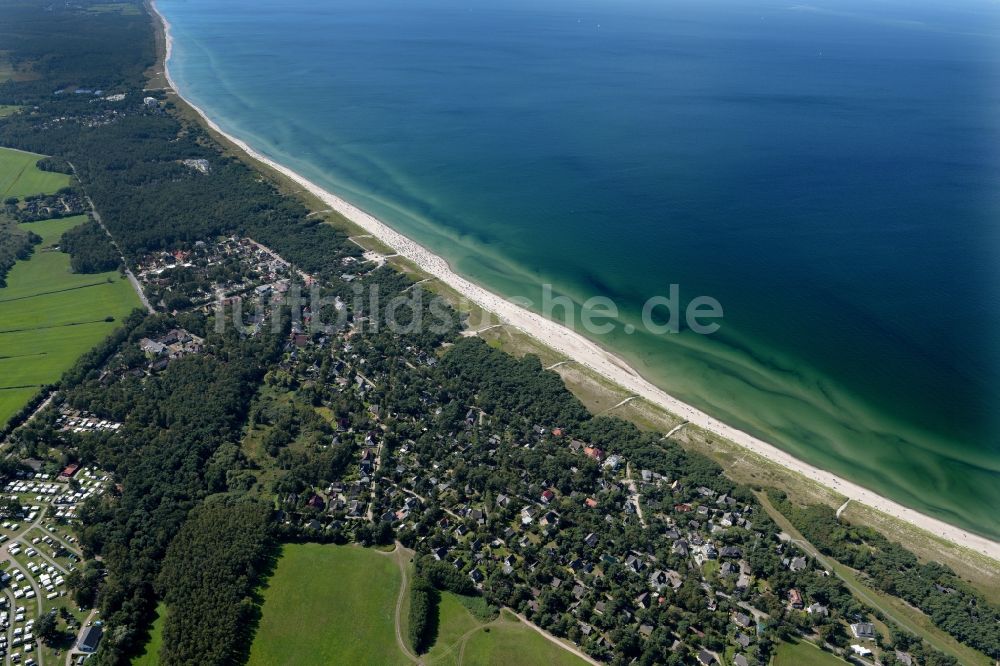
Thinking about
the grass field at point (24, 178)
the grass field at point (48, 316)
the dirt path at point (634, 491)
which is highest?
the grass field at point (24, 178)

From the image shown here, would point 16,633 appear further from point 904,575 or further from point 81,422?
point 904,575

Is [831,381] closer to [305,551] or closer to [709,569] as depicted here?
[709,569]

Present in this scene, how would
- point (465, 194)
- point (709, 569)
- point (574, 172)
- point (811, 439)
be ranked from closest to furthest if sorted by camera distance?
1. point (709, 569)
2. point (811, 439)
3. point (465, 194)
4. point (574, 172)

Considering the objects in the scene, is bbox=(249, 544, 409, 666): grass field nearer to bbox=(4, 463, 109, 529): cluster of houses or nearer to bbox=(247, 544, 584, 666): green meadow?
bbox=(247, 544, 584, 666): green meadow

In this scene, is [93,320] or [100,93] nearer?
[93,320]

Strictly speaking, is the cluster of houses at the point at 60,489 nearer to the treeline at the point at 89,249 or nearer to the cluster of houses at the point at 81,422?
the cluster of houses at the point at 81,422

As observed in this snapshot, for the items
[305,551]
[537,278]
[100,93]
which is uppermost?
[100,93]

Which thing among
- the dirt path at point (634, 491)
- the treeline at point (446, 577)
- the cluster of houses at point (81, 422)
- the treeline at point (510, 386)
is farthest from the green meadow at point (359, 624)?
the cluster of houses at point (81, 422)

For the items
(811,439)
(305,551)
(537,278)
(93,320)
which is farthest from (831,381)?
(93,320)

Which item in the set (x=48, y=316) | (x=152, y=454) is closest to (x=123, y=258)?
(x=48, y=316)
